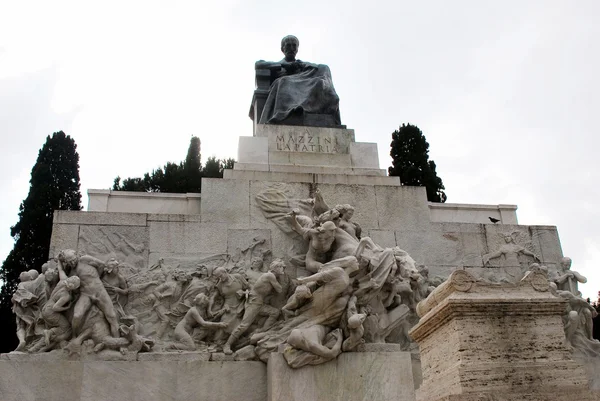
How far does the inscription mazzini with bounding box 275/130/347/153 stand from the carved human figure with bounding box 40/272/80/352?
17.0 feet

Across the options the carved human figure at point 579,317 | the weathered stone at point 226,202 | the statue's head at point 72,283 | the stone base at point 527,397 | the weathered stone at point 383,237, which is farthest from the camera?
the weathered stone at point 383,237

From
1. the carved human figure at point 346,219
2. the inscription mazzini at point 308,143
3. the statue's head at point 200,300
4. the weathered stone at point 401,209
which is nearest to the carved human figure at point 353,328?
the carved human figure at point 346,219

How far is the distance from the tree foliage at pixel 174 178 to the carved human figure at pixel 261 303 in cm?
1974

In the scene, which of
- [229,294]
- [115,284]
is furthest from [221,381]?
[115,284]

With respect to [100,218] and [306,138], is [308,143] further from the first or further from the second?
[100,218]

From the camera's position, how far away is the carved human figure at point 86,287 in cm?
998

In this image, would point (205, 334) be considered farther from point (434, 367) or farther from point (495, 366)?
point (495, 366)

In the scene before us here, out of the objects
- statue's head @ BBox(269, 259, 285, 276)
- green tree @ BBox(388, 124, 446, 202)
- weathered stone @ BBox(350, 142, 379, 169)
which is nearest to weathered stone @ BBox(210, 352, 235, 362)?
→ statue's head @ BBox(269, 259, 285, 276)

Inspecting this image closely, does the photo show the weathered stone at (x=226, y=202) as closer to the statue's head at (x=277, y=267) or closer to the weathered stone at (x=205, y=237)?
the weathered stone at (x=205, y=237)

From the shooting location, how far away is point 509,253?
12188mm

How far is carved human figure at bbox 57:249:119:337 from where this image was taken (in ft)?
32.7

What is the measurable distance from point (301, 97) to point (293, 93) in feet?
0.69

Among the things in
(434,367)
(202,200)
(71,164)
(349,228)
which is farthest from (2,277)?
(434,367)

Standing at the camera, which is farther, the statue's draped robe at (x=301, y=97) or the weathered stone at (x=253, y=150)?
the statue's draped robe at (x=301, y=97)
